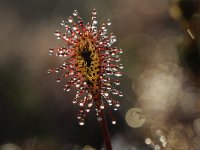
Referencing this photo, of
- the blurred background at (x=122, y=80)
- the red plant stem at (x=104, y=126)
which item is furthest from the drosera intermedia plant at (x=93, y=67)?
the blurred background at (x=122, y=80)

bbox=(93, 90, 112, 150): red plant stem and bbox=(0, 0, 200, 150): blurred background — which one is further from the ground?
bbox=(0, 0, 200, 150): blurred background

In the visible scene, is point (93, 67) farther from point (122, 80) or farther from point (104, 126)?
point (122, 80)

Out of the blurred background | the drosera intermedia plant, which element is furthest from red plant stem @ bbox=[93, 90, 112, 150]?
the blurred background

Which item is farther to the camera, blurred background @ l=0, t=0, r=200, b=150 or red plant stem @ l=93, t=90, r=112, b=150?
blurred background @ l=0, t=0, r=200, b=150

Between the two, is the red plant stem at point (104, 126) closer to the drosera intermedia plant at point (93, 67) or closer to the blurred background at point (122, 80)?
the drosera intermedia plant at point (93, 67)

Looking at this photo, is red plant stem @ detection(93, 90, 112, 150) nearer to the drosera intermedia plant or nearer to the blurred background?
the drosera intermedia plant

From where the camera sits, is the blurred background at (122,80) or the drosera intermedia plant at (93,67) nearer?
the drosera intermedia plant at (93,67)

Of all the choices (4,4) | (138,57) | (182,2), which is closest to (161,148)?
(182,2)

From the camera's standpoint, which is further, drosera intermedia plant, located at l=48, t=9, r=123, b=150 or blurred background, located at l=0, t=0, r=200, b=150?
blurred background, located at l=0, t=0, r=200, b=150

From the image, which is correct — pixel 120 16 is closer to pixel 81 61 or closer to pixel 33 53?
pixel 33 53

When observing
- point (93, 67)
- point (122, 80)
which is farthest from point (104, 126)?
point (122, 80)
